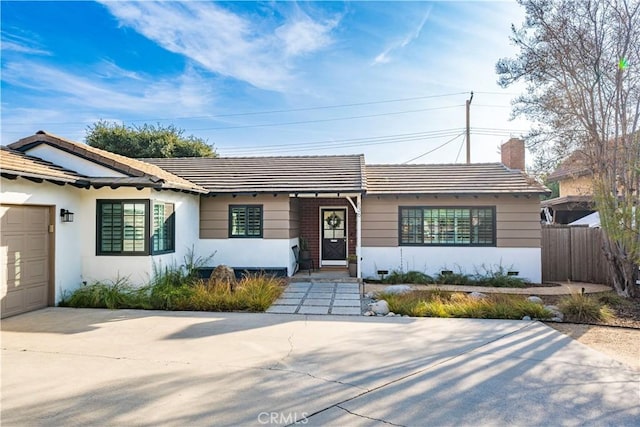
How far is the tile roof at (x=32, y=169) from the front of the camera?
6934 millimetres

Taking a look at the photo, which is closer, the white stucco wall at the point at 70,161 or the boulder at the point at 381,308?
the boulder at the point at 381,308

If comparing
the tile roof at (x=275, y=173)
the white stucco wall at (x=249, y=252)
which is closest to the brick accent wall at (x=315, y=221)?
the tile roof at (x=275, y=173)

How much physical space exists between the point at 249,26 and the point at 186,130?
19.1 metres

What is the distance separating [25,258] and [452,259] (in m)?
11.3

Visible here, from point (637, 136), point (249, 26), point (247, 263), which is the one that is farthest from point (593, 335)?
point (249, 26)

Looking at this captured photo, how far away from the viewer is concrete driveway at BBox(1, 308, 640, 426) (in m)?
3.59

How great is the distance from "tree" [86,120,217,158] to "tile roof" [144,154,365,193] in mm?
10872

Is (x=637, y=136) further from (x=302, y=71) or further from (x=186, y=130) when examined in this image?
(x=186, y=130)

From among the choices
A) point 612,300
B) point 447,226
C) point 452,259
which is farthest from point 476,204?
point 612,300

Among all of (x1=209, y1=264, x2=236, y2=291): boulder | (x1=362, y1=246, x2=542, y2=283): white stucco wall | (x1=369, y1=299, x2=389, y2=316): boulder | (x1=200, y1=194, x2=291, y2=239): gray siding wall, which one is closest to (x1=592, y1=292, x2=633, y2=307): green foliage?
(x1=362, y1=246, x2=542, y2=283): white stucco wall

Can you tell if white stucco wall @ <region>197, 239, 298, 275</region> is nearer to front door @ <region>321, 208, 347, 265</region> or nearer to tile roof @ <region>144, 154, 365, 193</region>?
tile roof @ <region>144, 154, 365, 193</region>

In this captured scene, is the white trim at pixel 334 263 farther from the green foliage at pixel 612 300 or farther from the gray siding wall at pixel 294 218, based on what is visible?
the green foliage at pixel 612 300

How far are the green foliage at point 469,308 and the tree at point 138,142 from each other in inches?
824

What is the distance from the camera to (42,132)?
29.8 ft
